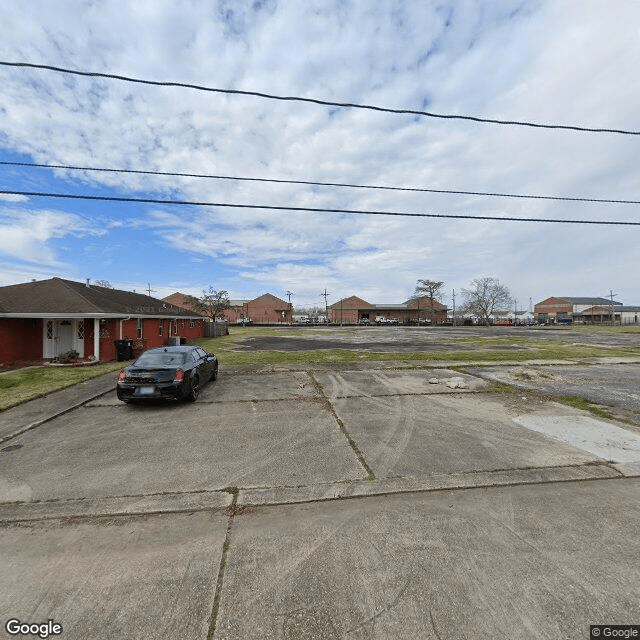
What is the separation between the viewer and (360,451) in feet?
18.6

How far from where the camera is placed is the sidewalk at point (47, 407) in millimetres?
6938

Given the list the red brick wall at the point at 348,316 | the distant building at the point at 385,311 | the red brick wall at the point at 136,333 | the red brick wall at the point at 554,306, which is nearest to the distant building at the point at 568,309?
the red brick wall at the point at 554,306

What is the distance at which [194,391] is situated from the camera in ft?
29.5

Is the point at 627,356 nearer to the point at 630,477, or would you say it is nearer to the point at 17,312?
the point at 630,477

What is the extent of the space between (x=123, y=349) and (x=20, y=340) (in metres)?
4.54

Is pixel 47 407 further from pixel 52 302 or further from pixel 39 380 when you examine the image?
pixel 52 302

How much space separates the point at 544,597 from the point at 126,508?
4.26 m

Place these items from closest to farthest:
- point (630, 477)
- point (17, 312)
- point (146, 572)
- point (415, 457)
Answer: point (146, 572) < point (630, 477) < point (415, 457) < point (17, 312)

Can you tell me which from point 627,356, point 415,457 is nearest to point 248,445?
point 415,457

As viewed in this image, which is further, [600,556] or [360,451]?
[360,451]

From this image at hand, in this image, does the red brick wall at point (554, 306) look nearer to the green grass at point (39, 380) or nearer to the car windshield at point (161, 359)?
the green grass at point (39, 380)

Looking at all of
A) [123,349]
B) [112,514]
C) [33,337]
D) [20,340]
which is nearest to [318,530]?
[112,514]

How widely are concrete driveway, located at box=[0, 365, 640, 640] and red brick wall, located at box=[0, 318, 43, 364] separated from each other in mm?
11634

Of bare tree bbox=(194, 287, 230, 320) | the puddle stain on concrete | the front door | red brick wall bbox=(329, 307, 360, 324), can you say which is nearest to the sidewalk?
the front door
